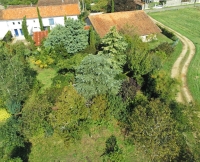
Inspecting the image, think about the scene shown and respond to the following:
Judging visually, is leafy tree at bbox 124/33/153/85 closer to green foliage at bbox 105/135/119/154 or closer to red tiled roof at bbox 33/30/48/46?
green foliage at bbox 105/135/119/154

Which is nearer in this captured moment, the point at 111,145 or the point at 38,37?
the point at 111,145

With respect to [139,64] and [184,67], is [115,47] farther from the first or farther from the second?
[184,67]

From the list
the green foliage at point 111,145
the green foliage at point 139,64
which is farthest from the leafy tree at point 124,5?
the green foliage at point 111,145

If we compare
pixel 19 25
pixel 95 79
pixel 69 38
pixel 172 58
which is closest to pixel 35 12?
pixel 19 25

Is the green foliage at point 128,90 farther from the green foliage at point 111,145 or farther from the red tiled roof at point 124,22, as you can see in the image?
the red tiled roof at point 124,22

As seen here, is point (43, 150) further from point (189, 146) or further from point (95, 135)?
point (189, 146)

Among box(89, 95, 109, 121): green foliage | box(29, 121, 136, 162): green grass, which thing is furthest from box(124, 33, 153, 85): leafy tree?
box(29, 121, 136, 162): green grass
